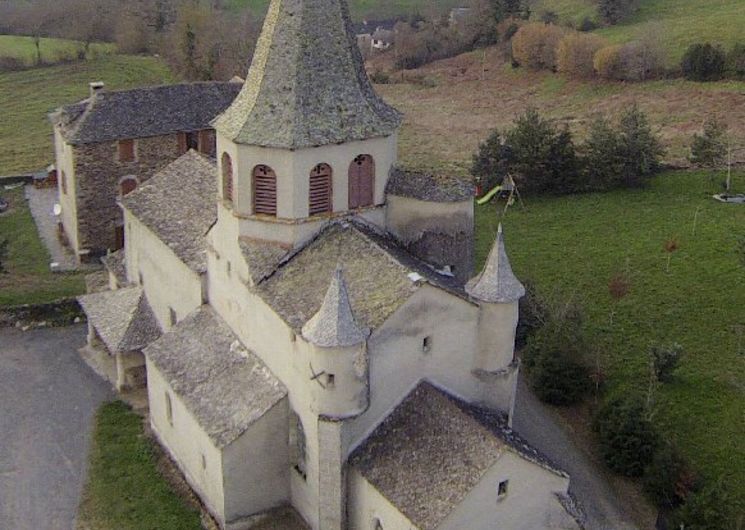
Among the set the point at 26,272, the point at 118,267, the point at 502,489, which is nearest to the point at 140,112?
the point at 26,272

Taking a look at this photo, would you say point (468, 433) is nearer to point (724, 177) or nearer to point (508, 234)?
point (508, 234)

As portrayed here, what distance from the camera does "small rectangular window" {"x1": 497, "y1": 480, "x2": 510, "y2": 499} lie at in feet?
93.9

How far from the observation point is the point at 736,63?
279 ft

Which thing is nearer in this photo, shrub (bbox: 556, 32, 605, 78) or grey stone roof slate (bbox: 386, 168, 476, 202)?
grey stone roof slate (bbox: 386, 168, 476, 202)

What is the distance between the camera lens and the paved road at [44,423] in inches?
1345

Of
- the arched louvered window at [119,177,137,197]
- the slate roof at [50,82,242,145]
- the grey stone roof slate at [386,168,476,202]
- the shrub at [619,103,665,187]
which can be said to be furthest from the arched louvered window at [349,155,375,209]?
the shrub at [619,103,665,187]

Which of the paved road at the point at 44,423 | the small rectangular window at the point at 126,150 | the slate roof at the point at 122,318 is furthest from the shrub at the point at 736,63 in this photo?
the paved road at the point at 44,423

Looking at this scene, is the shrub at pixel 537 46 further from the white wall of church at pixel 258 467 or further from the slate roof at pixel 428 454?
the white wall of church at pixel 258 467

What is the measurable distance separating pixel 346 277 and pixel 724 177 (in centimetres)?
4463

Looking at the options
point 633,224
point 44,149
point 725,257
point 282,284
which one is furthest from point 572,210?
point 44,149

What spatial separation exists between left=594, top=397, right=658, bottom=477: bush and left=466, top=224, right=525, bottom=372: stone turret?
21.1ft

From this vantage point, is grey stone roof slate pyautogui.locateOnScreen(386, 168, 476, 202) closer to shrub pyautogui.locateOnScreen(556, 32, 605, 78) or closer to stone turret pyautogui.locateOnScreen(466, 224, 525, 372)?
stone turret pyautogui.locateOnScreen(466, 224, 525, 372)

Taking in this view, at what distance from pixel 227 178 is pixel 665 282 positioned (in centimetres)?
2720

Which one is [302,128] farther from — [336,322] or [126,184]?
[126,184]
